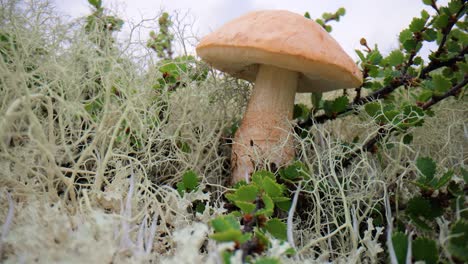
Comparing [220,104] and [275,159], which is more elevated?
[220,104]

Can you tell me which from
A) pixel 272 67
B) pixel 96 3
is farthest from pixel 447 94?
pixel 96 3

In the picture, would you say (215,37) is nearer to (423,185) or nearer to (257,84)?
(257,84)

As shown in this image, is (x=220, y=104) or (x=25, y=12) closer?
(x=25, y=12)

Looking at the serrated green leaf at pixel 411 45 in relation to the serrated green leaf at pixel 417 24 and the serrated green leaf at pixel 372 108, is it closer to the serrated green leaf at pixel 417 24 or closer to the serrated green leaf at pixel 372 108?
the serrated green leaf at pixel 417 24

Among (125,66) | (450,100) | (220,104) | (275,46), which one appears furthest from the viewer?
(450,100)

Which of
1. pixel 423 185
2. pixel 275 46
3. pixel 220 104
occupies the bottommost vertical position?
pixel 423 185

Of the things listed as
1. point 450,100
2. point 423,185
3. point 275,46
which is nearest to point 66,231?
point 275,46
